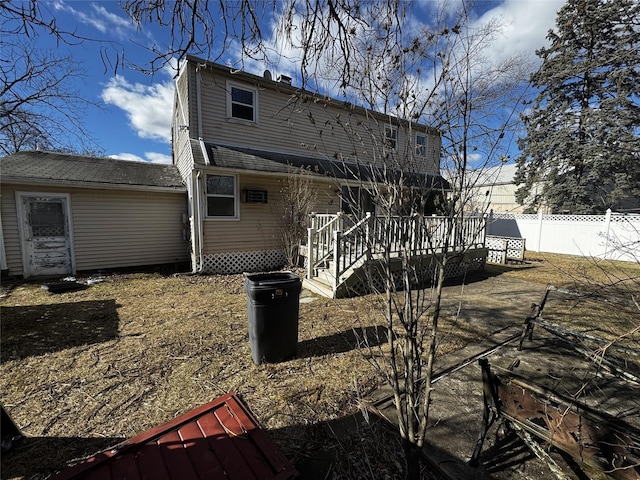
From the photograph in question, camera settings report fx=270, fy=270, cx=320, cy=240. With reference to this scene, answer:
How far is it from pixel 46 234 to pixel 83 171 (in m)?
2.12

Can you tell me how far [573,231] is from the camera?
41.2 ft

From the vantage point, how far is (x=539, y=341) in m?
4.03

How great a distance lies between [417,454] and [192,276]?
7554 mm

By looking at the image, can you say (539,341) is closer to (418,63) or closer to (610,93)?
(418,63)

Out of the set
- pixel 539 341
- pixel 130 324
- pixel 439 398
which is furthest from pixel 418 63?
pixel 130 324

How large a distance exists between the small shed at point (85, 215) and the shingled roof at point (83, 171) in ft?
0.06

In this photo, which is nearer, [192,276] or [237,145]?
[192,276]

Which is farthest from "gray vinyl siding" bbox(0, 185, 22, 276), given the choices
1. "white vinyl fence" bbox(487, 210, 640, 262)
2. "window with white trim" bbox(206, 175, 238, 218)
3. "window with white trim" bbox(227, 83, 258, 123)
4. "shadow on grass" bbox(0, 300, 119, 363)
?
"white vinyl fence" bbox(487, 210, 640, 262)

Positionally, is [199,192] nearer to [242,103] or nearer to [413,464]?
[242,103]

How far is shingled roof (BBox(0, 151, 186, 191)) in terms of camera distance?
7180mm

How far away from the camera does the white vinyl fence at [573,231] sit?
1113cm

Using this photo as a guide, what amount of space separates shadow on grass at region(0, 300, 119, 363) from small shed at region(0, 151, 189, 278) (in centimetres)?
312

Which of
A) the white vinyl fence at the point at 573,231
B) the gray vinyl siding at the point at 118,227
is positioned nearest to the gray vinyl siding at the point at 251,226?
the gray vinyl siding at the point at 118,227

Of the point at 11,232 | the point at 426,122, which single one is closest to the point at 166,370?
the point at 426,122
